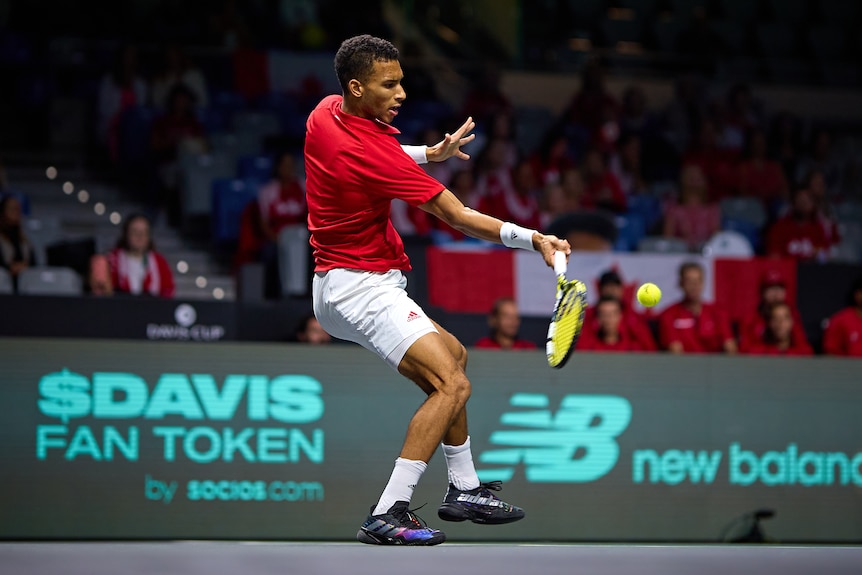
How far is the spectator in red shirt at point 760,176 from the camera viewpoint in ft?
46.0

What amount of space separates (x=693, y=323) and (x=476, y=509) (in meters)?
4.59

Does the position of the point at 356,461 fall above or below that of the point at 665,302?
below

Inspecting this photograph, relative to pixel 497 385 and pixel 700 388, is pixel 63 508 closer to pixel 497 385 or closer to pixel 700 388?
pixel 497 385

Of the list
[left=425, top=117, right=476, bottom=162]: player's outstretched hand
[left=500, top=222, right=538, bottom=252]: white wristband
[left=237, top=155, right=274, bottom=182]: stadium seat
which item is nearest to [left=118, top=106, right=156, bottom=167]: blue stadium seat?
[left=237, top=155, right=274, bottom=182]: stadium seat

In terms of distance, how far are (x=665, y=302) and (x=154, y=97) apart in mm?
6389

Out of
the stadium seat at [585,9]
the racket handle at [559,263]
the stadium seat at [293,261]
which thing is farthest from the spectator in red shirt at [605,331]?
the stadium seat at [585,9]

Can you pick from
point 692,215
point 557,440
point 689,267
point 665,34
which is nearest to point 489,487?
point 557,440

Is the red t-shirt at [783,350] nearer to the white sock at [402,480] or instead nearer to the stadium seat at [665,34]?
the white sock at [402,480]

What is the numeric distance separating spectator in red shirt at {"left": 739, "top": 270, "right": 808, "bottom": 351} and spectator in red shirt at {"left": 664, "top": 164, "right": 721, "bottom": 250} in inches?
81.6

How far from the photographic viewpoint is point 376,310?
550 centimetres

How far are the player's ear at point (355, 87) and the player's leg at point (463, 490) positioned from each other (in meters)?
1.15

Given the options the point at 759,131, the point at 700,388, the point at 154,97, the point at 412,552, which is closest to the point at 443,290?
the point at 700,388

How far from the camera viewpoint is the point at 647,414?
28.5 ft

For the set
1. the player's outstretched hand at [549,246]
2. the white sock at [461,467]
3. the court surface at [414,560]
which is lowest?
the court surface at [414,560]
